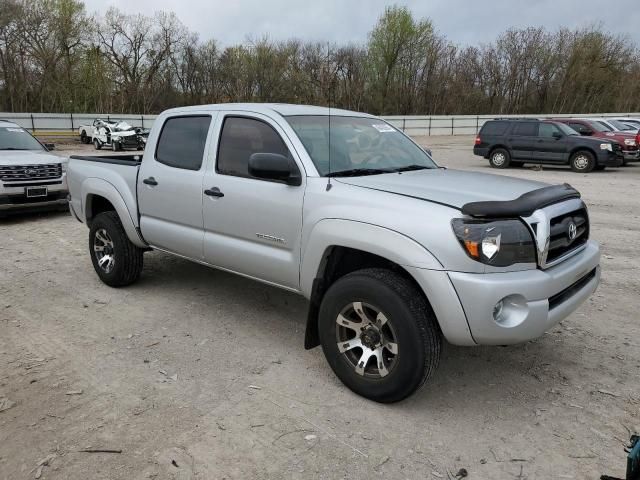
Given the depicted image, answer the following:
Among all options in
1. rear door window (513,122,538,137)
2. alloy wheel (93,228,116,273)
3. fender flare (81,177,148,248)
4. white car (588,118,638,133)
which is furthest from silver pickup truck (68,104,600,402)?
white car (588,118,638,133)

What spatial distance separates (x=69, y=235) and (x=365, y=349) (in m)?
6.42

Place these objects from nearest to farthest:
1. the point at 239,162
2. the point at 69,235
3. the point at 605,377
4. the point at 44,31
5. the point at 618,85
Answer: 1. the point at 605,377
2. the point at 239,162
3. the point at 69,235
4. the point at 44,31
5. the point at 618,85

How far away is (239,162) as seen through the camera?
4.09 meters

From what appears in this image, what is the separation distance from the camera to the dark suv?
55.4ft

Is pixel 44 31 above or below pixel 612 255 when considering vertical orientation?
above

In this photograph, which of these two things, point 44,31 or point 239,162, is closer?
point 239,162

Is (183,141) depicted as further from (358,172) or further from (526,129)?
(526,129)

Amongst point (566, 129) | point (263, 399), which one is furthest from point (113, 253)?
point (566, 129)

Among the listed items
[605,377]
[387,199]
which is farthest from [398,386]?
[605,377]

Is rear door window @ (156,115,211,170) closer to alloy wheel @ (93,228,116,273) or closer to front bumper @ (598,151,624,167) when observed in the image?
alloy wheel @ (93,228,116,273)

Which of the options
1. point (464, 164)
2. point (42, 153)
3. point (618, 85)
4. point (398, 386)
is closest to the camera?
point (398, 386)

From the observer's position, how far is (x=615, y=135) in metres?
18.9

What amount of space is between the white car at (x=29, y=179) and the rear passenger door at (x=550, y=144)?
14.9m

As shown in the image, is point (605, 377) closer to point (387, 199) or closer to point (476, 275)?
point (476, 275)
